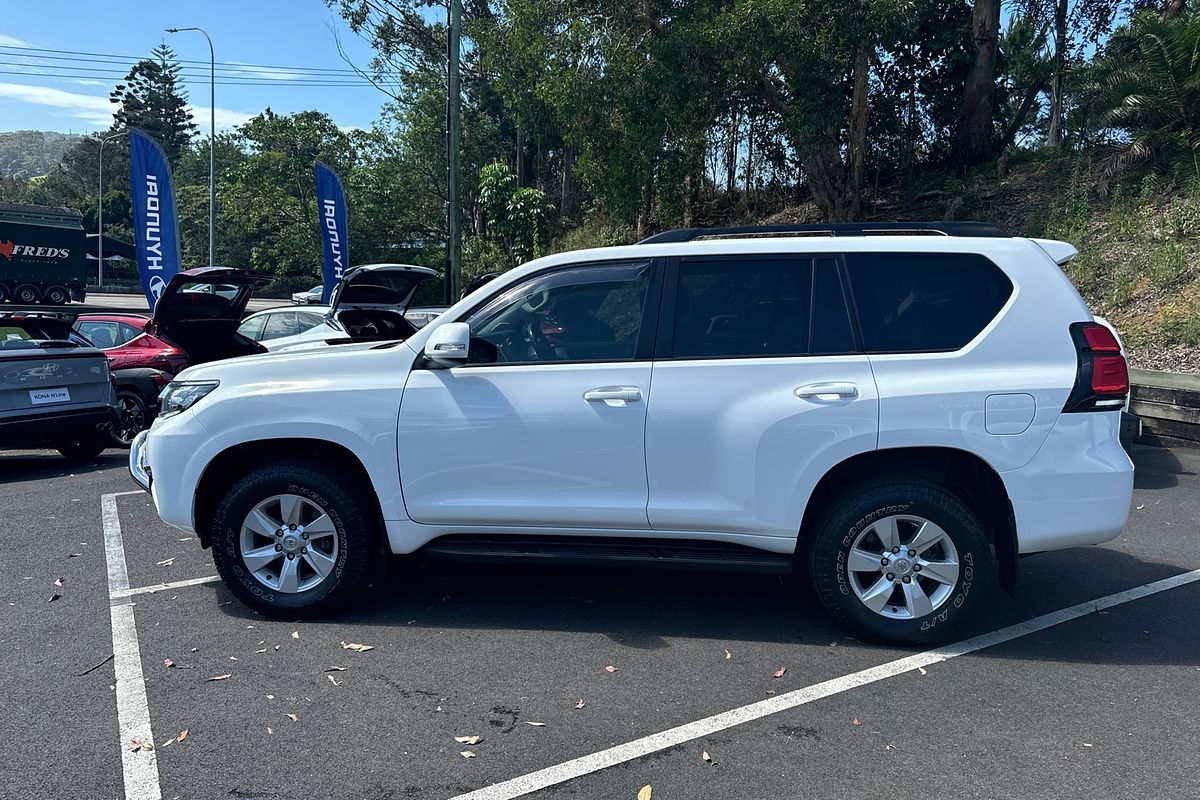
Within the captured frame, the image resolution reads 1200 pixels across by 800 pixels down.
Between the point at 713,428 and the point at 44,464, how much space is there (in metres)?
8.45

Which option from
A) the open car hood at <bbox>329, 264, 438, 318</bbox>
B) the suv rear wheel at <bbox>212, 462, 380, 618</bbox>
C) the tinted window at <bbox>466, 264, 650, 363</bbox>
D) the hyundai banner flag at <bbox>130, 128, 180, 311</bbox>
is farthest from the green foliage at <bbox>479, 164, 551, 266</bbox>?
the suv rear wheel at <bbox>212, 462, 380, 618</bbox>

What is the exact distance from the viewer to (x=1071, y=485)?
13.6ft

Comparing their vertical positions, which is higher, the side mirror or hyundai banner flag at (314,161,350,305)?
hyundai banner flag at (314,161,350,305)

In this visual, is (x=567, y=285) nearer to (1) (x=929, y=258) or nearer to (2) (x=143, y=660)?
(1) (x=929, y=258)

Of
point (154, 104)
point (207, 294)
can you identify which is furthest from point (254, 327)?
point (154, 104)

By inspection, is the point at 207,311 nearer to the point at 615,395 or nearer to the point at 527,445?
the point at 527,445

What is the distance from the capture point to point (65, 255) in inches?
1471

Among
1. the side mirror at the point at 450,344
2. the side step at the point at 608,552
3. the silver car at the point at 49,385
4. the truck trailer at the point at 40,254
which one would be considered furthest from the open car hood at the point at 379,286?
the truck trailer at the point at 40,254

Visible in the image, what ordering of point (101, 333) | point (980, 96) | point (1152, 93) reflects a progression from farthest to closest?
point (980, 96) < point (1152, 93) < point (101, 333)

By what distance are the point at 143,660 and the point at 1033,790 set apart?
3812 millimetres

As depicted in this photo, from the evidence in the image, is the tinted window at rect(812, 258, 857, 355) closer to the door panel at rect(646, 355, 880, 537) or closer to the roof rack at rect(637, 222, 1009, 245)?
the door panel at rect(646, 355, 880, 537)

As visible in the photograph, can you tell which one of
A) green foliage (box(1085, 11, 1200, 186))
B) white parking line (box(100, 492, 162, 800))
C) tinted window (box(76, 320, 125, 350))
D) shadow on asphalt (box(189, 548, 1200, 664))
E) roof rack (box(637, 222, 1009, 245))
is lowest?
white parking line (box(100, 492, 162, 800))

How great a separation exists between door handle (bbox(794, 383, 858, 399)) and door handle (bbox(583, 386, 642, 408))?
2.53 ft

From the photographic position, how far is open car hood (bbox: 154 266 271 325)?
8102 millimetres
